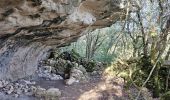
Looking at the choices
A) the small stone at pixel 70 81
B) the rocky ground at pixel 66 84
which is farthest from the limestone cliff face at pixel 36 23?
the small stone at pixel 70 81

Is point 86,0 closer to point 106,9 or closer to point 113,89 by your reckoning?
point 106,9

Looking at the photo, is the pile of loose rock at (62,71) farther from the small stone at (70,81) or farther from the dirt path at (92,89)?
the dirt path at (92,89)

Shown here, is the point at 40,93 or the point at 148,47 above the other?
the point at 148,47

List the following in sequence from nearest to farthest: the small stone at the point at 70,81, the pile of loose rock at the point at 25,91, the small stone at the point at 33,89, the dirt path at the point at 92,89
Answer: the pile of loose rock at the point at 25,91, the small stone at the point at 33,89, the dirt path at the point at 92,89, the small stone at the point at 70,81

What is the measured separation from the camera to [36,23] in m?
6.60

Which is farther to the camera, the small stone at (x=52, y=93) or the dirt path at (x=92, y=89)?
the dirt path at (x=92, y=89)

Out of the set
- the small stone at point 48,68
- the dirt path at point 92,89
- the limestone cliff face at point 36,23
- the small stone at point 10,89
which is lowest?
the dirt path at point 92,89

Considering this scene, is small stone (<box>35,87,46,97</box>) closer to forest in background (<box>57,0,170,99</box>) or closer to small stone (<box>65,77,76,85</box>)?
small stone (<box>65,77,76,85</box>)

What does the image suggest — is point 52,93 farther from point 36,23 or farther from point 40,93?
point 36,23

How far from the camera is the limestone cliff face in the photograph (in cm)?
584

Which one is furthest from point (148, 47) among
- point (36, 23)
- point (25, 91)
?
point (36, 23)

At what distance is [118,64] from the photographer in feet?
36.8

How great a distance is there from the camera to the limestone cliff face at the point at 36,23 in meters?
5.84

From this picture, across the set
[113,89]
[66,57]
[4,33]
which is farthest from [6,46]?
[66,57]
